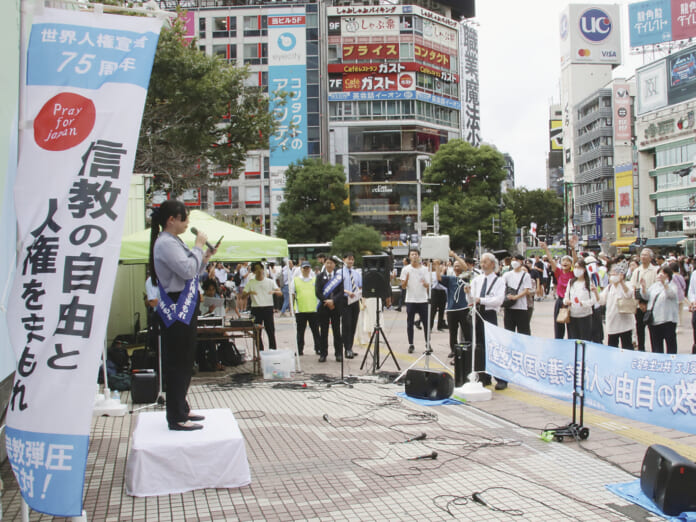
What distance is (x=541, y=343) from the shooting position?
6547 millimetres

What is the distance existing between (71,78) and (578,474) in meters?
4.46

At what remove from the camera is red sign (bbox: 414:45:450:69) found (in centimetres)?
→ 5897

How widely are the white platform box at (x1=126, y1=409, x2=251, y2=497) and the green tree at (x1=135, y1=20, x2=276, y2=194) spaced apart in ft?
42.1

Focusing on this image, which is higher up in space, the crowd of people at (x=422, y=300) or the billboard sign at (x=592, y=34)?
the billboard sign at (x=592, y=34)

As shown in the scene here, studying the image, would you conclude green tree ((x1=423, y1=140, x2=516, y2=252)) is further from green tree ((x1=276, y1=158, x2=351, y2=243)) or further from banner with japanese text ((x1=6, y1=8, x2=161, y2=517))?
banner with japanese text ((x1=6, y1=8, x2=161, y2=517))

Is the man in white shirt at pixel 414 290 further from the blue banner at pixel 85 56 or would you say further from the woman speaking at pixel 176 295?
the blue banner at pixel 85 56

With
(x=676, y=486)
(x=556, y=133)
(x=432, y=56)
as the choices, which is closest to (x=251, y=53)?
(x=432, y=56)

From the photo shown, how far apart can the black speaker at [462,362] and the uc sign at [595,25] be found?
89704mm

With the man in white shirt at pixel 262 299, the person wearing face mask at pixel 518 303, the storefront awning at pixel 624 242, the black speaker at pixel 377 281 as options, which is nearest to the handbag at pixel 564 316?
the person wearing face mask at pixel 518 303

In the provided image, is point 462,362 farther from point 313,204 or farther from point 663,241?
point 663,241

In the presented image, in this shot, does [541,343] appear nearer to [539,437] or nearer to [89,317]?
[539,437]

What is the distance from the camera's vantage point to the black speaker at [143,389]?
306 inches

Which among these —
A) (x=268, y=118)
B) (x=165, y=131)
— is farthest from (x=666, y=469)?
(x=268, y=118)

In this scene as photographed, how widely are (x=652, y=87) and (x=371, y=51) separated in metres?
26.4
